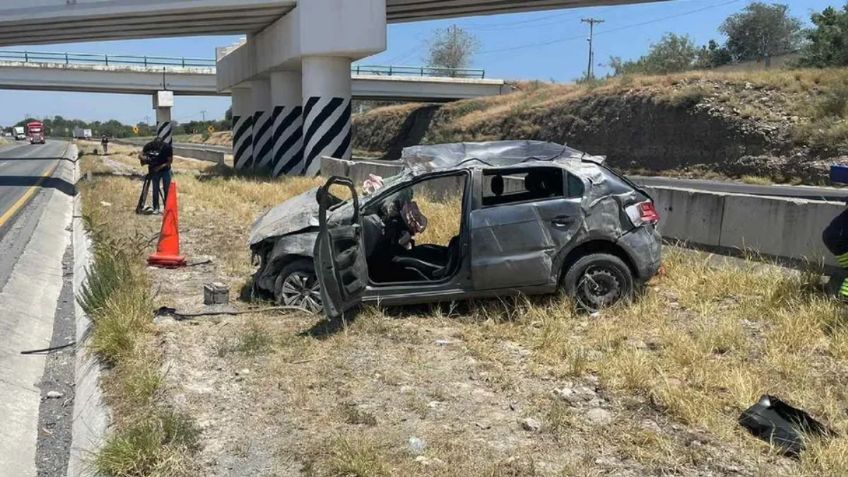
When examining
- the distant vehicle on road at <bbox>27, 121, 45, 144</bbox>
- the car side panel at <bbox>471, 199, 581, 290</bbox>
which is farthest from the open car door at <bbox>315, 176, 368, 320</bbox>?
the distant vehicle on road at <bbox>27, 121, 45, 144</bbox>

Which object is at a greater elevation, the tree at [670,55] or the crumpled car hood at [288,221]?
the tree at [670,55]

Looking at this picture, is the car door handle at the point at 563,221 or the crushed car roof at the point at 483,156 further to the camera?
the crushed car roof at the point at 483,156

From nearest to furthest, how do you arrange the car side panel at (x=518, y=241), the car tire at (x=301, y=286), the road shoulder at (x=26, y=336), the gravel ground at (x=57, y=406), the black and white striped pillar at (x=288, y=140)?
the gravel ground at (x=57, y=406) < the road shoulder at (x=26, y=336) < the car side panel at (x=518, y=241) < the car tire at (x=301, y=286) < the black and white striped pillar at (x=288, y=140)

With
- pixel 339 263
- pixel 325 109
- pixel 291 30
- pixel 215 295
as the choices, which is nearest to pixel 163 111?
pixel 291 30

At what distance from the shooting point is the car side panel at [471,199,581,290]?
657 centimetres

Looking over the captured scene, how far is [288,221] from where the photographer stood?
7266mm

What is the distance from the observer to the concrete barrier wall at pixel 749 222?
7348 mm

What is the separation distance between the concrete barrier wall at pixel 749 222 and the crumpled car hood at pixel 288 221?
15.4ft

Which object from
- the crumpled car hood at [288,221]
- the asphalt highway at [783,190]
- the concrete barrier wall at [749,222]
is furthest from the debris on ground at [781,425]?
the asphalt highway at [783,190]

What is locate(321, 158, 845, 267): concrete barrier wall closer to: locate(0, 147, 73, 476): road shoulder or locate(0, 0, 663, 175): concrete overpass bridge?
locate(0, 147, 73, 476): road shoulder

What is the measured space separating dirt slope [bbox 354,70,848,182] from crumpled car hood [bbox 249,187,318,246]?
900 inches

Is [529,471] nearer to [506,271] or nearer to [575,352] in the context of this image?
[575,352]

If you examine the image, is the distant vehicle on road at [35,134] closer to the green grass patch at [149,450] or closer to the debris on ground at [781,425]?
the green grass patch at [149,450]

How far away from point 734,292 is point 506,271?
7.69 ft
